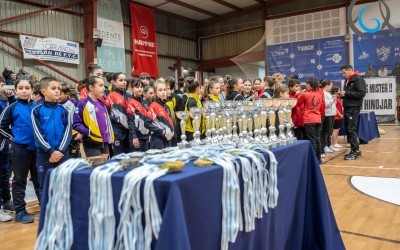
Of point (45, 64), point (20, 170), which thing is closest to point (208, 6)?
point (45, 64)

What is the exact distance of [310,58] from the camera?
41.7 feet

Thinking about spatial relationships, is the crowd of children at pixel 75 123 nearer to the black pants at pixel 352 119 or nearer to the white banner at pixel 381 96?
the black pants at pixel 352 119

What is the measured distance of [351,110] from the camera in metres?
5.38

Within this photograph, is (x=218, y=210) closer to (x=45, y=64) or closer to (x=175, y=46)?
(x=45, y=64)

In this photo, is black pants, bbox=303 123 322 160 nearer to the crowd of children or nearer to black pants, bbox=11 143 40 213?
the crowd of children

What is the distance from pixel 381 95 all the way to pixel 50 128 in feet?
27.7

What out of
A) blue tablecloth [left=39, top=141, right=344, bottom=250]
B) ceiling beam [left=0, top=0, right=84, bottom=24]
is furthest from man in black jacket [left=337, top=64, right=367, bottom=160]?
ceiling beam [left=0, top=0, right=84, bottom=24]

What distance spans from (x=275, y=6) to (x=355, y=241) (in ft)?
41.6

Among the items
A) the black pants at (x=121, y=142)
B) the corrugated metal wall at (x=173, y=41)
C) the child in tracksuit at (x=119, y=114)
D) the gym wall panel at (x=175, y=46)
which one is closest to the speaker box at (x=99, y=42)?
the corrugated metal wall at (x=173, y=41)

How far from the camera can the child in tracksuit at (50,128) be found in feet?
9.53

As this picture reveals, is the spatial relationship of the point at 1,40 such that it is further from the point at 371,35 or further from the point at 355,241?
the point at 371,35

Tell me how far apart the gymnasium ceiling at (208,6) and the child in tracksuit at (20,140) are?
1034 cm

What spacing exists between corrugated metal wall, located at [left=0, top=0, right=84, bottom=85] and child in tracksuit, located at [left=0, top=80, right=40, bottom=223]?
6725mm

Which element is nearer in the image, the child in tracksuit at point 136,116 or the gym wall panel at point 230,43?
the child in tracksuit at point 136,116
